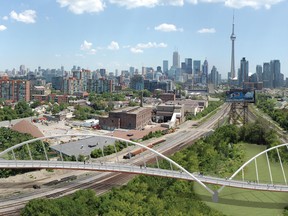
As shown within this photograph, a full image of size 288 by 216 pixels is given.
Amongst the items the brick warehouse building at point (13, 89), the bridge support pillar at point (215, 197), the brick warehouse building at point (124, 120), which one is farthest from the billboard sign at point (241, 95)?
the brick warehouse building at point (13, 89)

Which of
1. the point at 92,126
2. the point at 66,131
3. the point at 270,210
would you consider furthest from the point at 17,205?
the point at 92,126

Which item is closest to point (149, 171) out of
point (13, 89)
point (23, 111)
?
point (23, 111)

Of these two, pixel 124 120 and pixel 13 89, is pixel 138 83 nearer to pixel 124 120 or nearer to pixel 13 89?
pixel 13 89

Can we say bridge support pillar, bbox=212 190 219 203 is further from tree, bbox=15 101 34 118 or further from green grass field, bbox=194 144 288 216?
tree, bbox=15 101 34 118

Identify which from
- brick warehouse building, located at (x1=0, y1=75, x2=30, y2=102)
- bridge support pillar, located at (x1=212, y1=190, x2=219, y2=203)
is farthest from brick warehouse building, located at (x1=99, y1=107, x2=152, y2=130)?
brick warehouse building, located at (x1=0, y1=75, x2=30, y2=102)

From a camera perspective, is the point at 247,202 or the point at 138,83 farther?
the point at 138,83

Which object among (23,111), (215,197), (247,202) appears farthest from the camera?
(23,111)

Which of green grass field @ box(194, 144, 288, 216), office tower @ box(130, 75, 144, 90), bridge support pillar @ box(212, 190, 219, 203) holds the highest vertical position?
office tower @ box(130, 75, 144, 90)

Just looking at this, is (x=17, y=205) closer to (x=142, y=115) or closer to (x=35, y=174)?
(x=35, y=174)
